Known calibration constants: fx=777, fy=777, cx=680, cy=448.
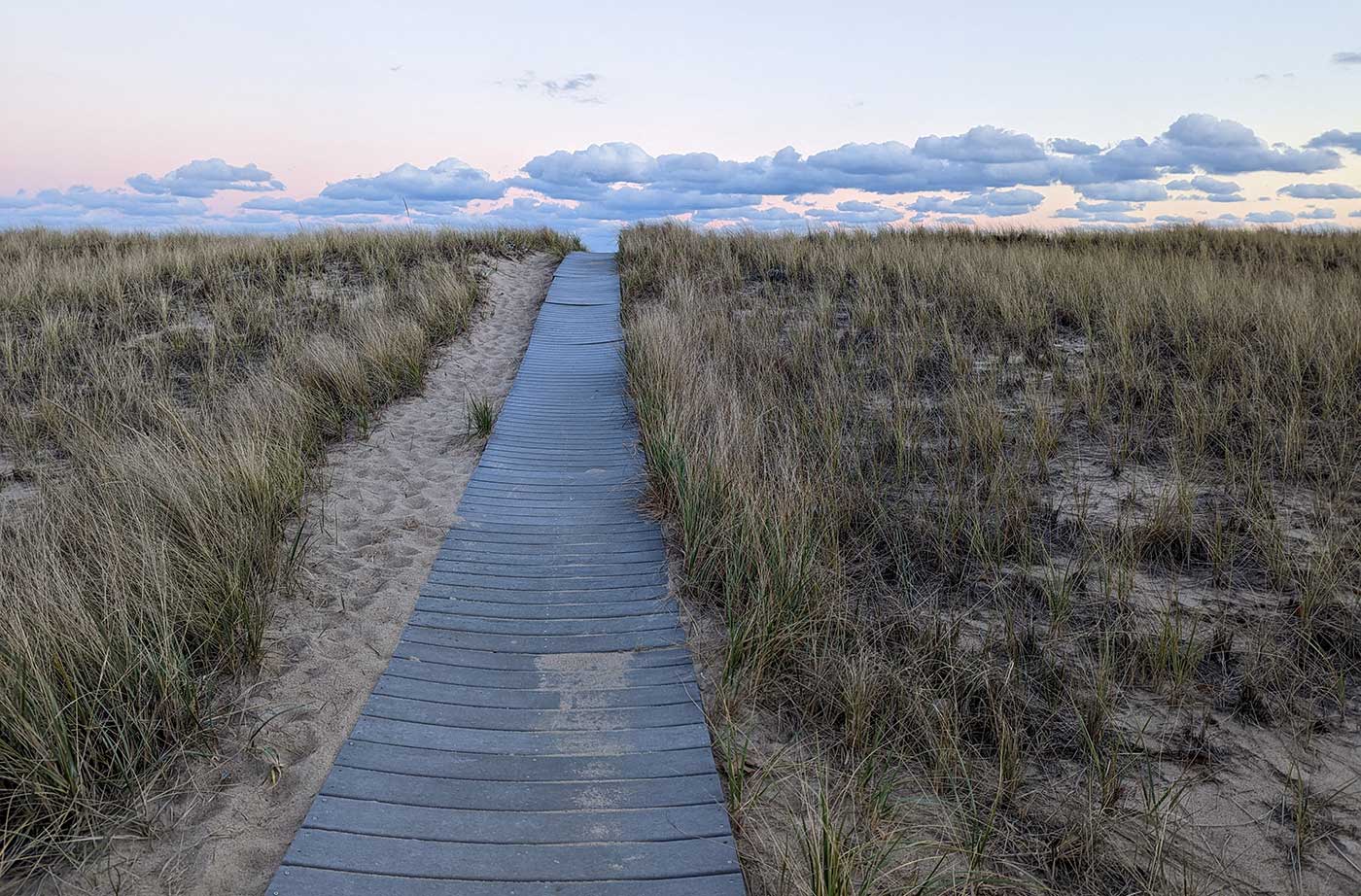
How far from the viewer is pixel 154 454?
16.9 feet

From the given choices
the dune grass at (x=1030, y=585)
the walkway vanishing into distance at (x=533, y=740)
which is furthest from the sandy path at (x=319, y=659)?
the dune grass at (x=1030, y=585)

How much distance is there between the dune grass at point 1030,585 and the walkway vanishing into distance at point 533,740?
23cm

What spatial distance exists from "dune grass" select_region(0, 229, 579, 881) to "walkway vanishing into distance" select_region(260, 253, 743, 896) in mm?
740

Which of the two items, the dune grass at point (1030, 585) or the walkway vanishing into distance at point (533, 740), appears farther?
the dune grass at point (1030, 585)

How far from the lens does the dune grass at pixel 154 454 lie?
2797 mm

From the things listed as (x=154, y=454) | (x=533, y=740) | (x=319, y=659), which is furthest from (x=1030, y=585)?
(x=154, y=454)

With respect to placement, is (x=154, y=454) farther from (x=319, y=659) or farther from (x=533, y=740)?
(x=533, y=740)

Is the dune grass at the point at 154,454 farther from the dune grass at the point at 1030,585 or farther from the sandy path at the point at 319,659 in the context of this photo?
the dune grass at the point at 1030,585

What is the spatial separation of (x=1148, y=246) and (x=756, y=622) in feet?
45.1

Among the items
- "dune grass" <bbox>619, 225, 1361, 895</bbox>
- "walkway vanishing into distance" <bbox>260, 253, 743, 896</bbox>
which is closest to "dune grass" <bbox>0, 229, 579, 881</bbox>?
"walkway vanishing into distance" <bbox>260, 253, 743, 896</bbox>

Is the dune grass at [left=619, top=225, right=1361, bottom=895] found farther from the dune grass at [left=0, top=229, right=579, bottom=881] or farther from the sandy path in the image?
the dune grass at [left=0, top=229, right=579, bottom=881]

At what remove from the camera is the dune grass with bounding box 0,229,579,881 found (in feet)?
9.18

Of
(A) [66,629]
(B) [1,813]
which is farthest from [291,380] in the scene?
(B) [1,813]

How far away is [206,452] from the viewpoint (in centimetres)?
535
